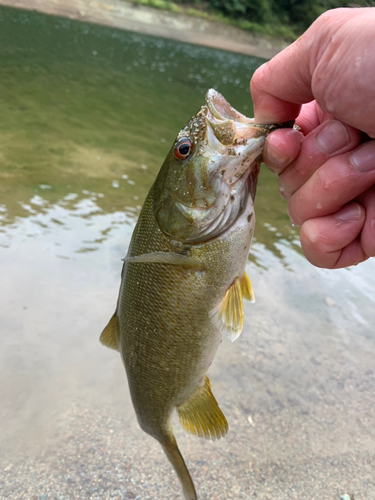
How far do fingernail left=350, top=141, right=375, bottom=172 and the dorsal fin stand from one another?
1.68m

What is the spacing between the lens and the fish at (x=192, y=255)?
1985 millimetres

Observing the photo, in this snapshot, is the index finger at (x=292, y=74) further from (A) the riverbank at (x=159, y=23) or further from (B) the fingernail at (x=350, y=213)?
(A) the riverbank at (x=159, y=23)

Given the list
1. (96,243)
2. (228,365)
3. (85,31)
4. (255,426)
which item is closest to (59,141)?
(96,243)

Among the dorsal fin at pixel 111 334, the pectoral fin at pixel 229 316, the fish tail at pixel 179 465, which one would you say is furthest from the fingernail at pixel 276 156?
the fish tail at pixel 179 465

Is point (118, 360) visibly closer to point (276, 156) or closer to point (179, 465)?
point (179, 465)

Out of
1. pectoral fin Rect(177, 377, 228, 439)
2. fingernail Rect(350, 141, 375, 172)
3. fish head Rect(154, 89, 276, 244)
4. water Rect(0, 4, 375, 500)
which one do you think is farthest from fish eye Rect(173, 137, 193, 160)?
water Rect(0, 4, 375, 500)

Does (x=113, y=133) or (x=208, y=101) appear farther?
(x=113, y=133)

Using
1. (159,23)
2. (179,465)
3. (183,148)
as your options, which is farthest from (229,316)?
(159,23)

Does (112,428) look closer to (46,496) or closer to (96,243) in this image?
(46,496)

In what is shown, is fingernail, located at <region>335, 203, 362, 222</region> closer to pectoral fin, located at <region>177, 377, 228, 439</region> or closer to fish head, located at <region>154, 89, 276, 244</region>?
fish head, located at <region>154, 89, 276, 244</region>

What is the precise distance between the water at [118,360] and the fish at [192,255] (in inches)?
50.7

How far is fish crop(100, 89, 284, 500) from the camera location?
6.51ft

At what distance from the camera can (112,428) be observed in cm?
348

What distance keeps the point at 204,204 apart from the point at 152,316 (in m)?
0.71
